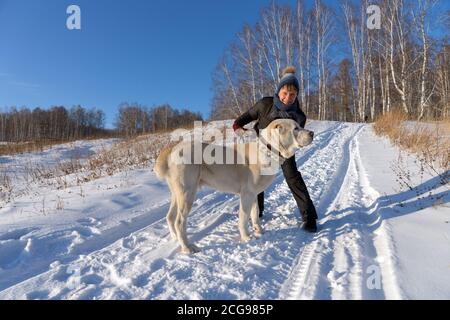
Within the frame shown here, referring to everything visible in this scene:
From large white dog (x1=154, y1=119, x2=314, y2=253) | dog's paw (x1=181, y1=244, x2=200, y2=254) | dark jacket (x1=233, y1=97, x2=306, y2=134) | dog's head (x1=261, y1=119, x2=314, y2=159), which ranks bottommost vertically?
dog's paw (x1=181, y1=244, x2=200, y2=254)

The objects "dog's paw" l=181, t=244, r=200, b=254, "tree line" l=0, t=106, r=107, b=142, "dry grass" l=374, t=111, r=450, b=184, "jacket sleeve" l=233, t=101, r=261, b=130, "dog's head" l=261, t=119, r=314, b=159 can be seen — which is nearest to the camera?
"dog's paw" l=181, t=244, r=200, b=254

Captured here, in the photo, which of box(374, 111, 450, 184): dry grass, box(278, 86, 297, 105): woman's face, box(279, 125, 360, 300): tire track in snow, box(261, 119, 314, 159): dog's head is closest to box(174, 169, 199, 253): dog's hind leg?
box(261, 119, 314, 159): dog's head

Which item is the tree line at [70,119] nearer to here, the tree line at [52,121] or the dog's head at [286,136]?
the tree line at [52,121]

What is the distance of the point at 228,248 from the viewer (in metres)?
3.50

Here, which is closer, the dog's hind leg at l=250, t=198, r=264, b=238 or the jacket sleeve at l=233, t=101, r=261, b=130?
the dog's hind leg at l=250, t=198, r=264, b=238

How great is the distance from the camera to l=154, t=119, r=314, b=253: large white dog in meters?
3.56

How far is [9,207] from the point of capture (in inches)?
197

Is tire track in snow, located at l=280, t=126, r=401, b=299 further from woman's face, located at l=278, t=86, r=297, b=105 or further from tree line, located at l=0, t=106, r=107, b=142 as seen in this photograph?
tree line, located at l=0, t=106, r=107, b=142

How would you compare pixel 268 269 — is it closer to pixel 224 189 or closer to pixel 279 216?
pixel 224 189

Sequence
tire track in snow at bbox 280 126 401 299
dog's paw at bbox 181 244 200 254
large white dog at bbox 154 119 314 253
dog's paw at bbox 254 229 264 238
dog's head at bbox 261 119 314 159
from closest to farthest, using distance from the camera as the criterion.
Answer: tire track in snow at bbox 280 126 401 299 < dog's paw at bbox 181 244 200 254 < large white dog at bbox 154 119 314 253 < dog's head at bbox 261 119 314 159 < dog's paw at bbox 254 229 264 238

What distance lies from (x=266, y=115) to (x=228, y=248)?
213 centimetres

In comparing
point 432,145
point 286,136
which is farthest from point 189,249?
point 432,145

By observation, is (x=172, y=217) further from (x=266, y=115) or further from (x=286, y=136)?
(x=266, y=115)
